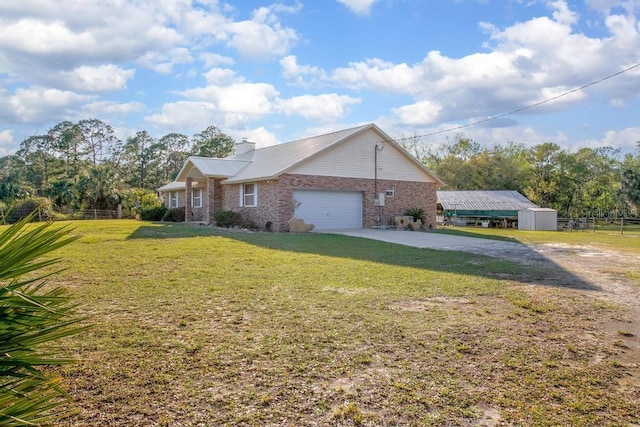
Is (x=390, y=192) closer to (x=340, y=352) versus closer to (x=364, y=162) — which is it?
(x=364, y=162)

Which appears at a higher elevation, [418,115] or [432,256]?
[418,115]

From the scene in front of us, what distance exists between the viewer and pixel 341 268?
9.09m

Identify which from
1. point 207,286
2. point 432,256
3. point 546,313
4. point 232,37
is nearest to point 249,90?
point 232,37

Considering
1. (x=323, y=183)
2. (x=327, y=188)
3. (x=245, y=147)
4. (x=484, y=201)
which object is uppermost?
(x=245, y=147)

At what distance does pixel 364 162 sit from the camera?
74.9 feet

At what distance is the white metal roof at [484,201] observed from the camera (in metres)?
35.8

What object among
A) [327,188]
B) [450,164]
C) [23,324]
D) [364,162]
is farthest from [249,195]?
[450,164]

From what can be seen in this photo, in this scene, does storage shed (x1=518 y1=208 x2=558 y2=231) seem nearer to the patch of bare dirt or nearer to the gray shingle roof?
the gray shingle roof

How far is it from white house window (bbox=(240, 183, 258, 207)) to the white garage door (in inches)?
93.8

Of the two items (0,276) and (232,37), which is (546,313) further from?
(232,37)

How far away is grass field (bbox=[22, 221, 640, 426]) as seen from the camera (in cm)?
299

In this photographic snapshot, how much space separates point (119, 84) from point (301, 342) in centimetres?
2059

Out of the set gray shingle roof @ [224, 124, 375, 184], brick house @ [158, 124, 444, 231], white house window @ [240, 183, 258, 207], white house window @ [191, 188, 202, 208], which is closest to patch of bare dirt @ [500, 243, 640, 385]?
brick house @ [158, 124, 444, 231]

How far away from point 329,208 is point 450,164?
2952cm
